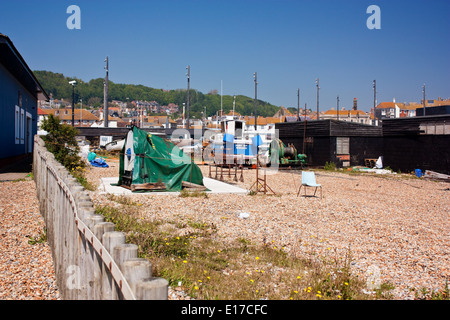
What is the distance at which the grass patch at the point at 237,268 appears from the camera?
4.81 metres

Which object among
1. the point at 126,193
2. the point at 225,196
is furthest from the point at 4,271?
the point at 225,196

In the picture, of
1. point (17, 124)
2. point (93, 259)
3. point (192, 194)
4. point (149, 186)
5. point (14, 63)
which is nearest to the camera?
point (93, 259)

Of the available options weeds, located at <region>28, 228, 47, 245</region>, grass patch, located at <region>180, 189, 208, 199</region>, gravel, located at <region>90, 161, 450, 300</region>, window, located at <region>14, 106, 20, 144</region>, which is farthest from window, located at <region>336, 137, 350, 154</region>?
weeds, located at <region>28, 228, 47, 245</region>

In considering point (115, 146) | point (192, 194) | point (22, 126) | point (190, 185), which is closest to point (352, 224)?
point (192, 194)

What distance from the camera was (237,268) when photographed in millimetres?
5750

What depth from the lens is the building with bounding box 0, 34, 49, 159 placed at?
14671mm

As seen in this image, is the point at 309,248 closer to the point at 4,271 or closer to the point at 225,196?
the point at 4,271

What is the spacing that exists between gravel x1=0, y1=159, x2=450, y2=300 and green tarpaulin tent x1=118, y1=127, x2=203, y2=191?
1.31m

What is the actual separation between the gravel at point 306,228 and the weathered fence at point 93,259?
102cm

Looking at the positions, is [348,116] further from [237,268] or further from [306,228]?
[237,268]

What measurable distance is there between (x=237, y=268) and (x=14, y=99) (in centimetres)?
1726

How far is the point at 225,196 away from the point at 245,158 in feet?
46.5
